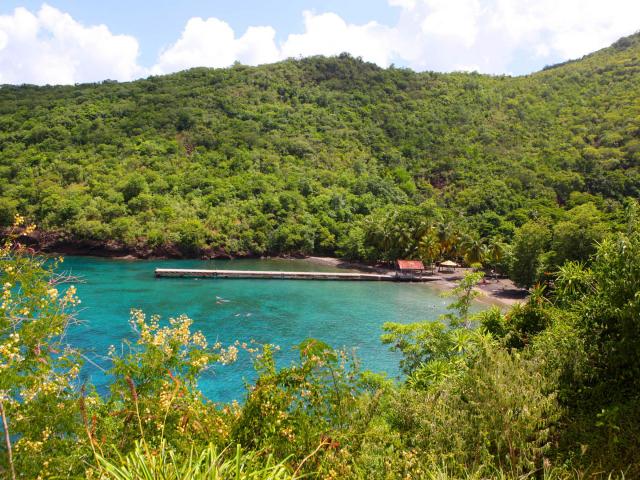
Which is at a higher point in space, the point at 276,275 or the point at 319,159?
the point at 319,159

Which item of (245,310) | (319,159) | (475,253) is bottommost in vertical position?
(245,310)

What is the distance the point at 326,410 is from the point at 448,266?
4808 cm

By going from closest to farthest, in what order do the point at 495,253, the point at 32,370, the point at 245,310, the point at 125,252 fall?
the point at 32,370 → the point at 245,310 → the point at 495,253 → the point at 125,252

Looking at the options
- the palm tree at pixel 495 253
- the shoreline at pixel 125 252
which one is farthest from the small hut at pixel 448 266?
the palm tree at pixel 495 253

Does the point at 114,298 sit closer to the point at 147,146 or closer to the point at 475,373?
the point at 475,373

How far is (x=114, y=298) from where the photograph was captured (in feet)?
114

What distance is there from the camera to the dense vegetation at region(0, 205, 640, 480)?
17.4 ft

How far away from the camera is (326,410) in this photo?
287 inches

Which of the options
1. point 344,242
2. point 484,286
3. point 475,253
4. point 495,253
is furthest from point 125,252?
point 495,253

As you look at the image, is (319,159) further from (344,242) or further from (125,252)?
(125,252)

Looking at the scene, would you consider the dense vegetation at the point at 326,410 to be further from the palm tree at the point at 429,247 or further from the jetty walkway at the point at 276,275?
the palm tree at the point at 429,247

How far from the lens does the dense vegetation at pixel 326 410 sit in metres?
5.30

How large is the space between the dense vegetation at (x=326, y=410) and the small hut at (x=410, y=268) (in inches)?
1582

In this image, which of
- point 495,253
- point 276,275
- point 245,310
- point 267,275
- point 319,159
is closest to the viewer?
point 245,310
